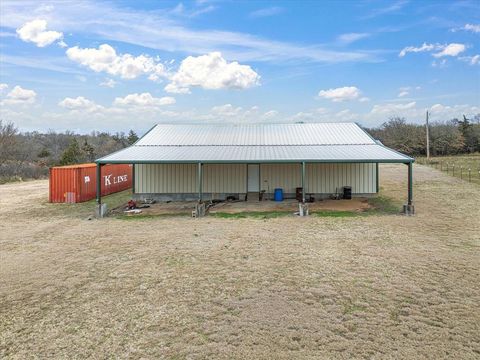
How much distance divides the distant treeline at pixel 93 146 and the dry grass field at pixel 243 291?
85.9ft

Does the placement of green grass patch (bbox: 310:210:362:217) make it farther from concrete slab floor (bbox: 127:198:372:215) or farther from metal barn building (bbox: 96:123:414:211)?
metal barn building (bbox: 96:123:414:211)

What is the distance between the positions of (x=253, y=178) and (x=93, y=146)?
155ft

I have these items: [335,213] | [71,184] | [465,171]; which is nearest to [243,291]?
[335,213]

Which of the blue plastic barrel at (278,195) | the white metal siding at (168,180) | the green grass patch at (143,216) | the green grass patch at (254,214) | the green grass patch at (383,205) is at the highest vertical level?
the white metal siding at (168,180)

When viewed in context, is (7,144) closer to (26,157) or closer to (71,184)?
(26,157)

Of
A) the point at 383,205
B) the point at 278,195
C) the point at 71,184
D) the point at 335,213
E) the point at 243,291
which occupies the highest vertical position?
the point at 71,184

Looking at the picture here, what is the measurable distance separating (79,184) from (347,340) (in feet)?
52.0

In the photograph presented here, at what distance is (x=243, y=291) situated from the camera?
6.30 meters

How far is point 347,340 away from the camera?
15.1 feet

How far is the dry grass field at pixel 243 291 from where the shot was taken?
180 inches

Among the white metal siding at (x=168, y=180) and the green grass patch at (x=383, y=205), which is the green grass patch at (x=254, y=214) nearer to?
the green grass patch at (x=383, y=205)

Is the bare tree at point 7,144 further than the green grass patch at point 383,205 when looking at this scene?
Yes

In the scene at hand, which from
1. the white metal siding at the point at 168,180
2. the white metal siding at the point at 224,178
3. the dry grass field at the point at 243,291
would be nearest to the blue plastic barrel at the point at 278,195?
the white metal siding at the point at 224,178

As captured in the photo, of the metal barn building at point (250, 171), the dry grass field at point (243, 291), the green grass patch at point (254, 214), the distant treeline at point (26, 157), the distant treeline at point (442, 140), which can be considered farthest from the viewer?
the distant treeline at point (442, 140)
